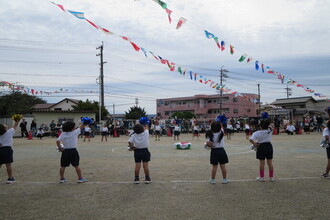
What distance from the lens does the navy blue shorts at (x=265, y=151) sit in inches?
274

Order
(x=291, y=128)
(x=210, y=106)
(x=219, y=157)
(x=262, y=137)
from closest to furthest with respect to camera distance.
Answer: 1. (x=219, y=157)
2. (x=262, y=137)
3. (x=291, y=128)
4. (x=210, y=106)

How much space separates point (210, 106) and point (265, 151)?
54375mm

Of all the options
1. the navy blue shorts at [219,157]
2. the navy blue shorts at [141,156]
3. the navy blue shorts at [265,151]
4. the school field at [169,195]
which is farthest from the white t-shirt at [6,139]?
the navy blue shorts at [265,151]

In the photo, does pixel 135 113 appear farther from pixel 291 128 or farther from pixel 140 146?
pixel 140 146

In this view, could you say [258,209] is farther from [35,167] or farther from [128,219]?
[35,167]

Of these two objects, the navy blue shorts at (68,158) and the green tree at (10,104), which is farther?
the green tree at (10,104)

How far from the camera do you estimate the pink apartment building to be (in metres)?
58.8

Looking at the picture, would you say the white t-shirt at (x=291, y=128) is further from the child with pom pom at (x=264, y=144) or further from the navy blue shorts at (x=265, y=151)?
the navy blue shorts at (x=265, y=151)

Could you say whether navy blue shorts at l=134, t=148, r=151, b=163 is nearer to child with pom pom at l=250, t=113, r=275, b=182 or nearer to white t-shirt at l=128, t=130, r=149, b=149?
white t-shirt at l=128, t=130, r=149, b=149

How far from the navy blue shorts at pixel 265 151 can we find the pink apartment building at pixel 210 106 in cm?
4984

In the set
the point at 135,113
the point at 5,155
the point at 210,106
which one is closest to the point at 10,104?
the point at 135,113

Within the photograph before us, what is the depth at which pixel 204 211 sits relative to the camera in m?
4.70

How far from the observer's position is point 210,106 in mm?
60875

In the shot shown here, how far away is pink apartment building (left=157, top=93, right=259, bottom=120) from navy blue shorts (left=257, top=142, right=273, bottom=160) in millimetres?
49839
